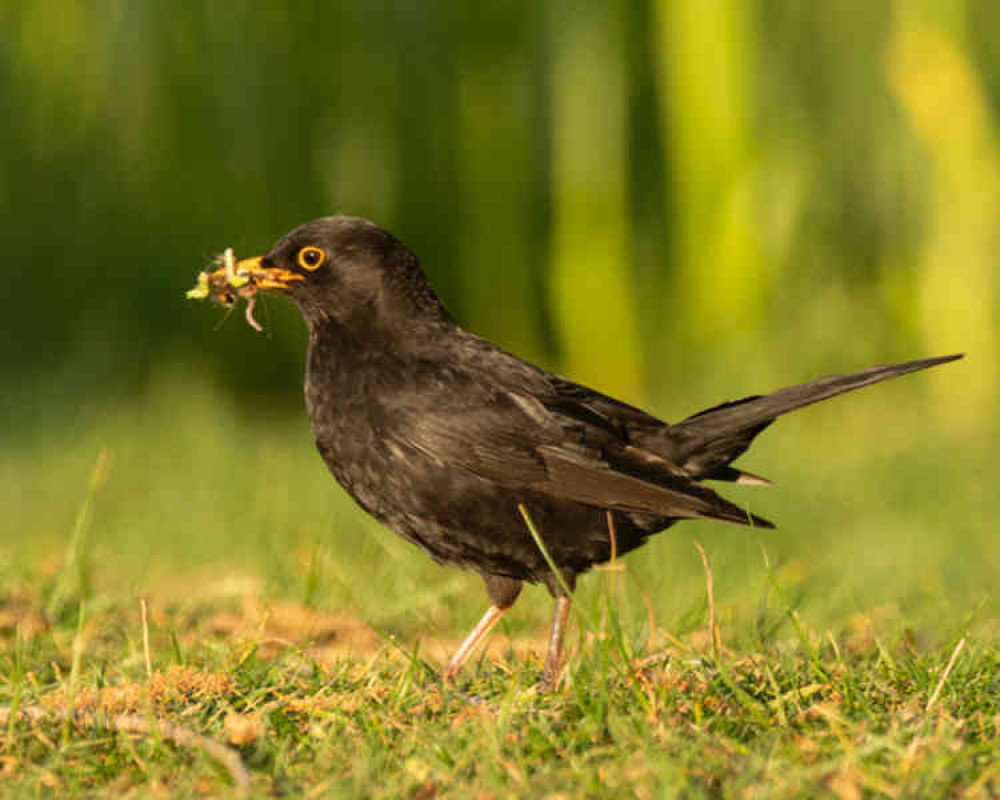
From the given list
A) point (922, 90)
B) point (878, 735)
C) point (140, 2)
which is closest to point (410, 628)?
point (878, 735)

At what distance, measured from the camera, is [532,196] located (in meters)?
10.7

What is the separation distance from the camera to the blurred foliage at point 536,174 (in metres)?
9.10

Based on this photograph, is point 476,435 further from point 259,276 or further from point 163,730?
point 163,730

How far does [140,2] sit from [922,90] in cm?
494

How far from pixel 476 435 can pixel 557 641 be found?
55 cm

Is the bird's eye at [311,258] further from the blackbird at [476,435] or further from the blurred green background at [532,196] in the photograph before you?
the blurred green background at [532,196]

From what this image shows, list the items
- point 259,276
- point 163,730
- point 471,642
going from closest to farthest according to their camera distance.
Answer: point 163,730 → point 471,642 → point 259,276

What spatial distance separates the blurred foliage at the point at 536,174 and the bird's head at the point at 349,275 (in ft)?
17.0

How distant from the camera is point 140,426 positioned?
8578 mm

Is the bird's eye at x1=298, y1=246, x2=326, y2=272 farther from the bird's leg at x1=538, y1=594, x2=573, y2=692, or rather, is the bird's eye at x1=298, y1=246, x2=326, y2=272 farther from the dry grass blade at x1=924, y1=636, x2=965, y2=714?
the dry grass blade at x1=924, y1=636, x2=965, y2=714

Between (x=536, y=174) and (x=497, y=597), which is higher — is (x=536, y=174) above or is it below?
above

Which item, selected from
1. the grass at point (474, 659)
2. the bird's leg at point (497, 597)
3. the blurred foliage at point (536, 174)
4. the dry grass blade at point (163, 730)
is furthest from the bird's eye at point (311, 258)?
the blurred foliage at point (536, 174)

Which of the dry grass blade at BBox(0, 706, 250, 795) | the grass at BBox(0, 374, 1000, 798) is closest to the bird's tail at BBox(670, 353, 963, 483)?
the grass at BBox(0, 374, 1000, 798)

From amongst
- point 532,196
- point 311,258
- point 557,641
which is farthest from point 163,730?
point 532,196
